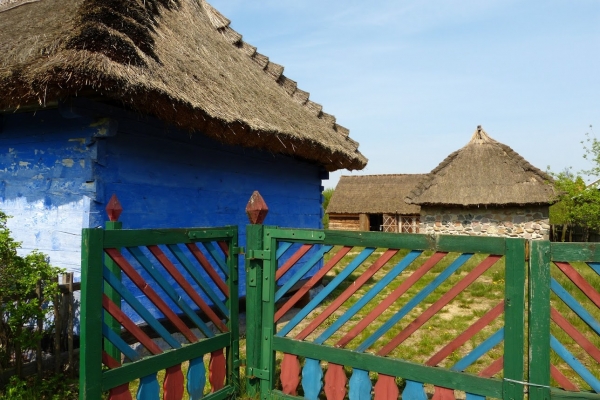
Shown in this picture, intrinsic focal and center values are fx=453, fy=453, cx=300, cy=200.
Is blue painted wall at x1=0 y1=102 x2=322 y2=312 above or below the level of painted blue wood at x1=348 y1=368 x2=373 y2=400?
above

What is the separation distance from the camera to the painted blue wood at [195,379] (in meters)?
2.79

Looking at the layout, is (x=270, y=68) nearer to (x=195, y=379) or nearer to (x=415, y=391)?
(x=195, y=379)

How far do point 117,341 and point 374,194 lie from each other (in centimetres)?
2127

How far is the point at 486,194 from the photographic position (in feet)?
47.4

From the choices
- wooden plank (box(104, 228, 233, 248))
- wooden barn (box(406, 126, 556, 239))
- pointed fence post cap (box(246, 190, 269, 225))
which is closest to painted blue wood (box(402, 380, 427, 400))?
pointed fence post cap (box(246, 190, 269, 225))

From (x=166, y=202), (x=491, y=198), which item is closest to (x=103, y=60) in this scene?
(x=166, y=202)

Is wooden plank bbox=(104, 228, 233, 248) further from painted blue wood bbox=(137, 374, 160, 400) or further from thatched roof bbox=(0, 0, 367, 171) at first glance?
thatched roof bbox=(0, 0, 367, 171)

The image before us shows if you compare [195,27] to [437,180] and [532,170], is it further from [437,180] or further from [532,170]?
[532,170]

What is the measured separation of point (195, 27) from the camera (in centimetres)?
634

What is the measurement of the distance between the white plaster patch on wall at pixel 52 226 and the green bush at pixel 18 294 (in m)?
0.65

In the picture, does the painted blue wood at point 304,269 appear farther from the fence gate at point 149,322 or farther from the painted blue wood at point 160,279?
the painted blue wood at point 160,279

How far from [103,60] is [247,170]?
2574mm

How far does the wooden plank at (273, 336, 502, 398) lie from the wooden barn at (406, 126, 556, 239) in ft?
42.1

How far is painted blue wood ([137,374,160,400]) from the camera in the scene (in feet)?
8.14
